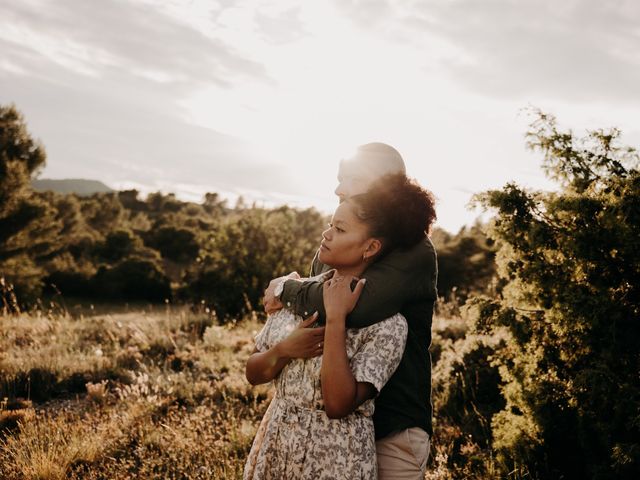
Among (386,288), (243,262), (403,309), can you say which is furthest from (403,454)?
(243,262)

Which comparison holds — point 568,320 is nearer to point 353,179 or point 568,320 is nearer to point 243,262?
point 353,179

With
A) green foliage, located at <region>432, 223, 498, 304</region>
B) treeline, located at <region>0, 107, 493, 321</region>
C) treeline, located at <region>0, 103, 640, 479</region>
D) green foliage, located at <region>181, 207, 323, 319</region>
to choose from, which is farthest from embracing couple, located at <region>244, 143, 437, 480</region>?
green foliage, located at <region>432, 223, 498, 304</region>

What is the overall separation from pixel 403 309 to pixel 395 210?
494mm

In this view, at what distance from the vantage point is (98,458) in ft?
14.5

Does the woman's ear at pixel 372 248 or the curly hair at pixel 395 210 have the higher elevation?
the curly hair at pixel 395 210

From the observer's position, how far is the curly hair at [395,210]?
2.29 metres

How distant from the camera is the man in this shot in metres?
2.23

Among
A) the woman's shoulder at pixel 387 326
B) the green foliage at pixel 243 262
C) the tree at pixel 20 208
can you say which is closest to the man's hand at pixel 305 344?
the woman's shoulder at pixel 387 326

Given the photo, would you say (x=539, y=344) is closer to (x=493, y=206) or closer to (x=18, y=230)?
(x=493, y=206)

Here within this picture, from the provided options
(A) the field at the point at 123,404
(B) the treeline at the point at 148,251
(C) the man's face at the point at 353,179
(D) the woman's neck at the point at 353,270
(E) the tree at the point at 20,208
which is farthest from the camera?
(E) the tree at the point at 20,208

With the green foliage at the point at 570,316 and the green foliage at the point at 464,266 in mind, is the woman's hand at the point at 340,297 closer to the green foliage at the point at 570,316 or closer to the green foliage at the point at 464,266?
the green foliage at the point at 570,316

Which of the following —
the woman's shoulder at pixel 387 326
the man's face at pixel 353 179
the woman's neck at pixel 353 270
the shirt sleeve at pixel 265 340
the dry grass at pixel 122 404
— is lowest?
the dry grass at pixel 122 404

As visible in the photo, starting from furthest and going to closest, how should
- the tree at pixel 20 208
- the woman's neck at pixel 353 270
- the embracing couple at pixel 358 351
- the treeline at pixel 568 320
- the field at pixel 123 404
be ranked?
the tree at pixel 20 208, the field at pixel 123 404, the treeline at pixel 568 320, the woman's neck at pixel 353 270, the embracing couple at pixel 358 351

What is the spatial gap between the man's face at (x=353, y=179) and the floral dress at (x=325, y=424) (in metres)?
1.07
